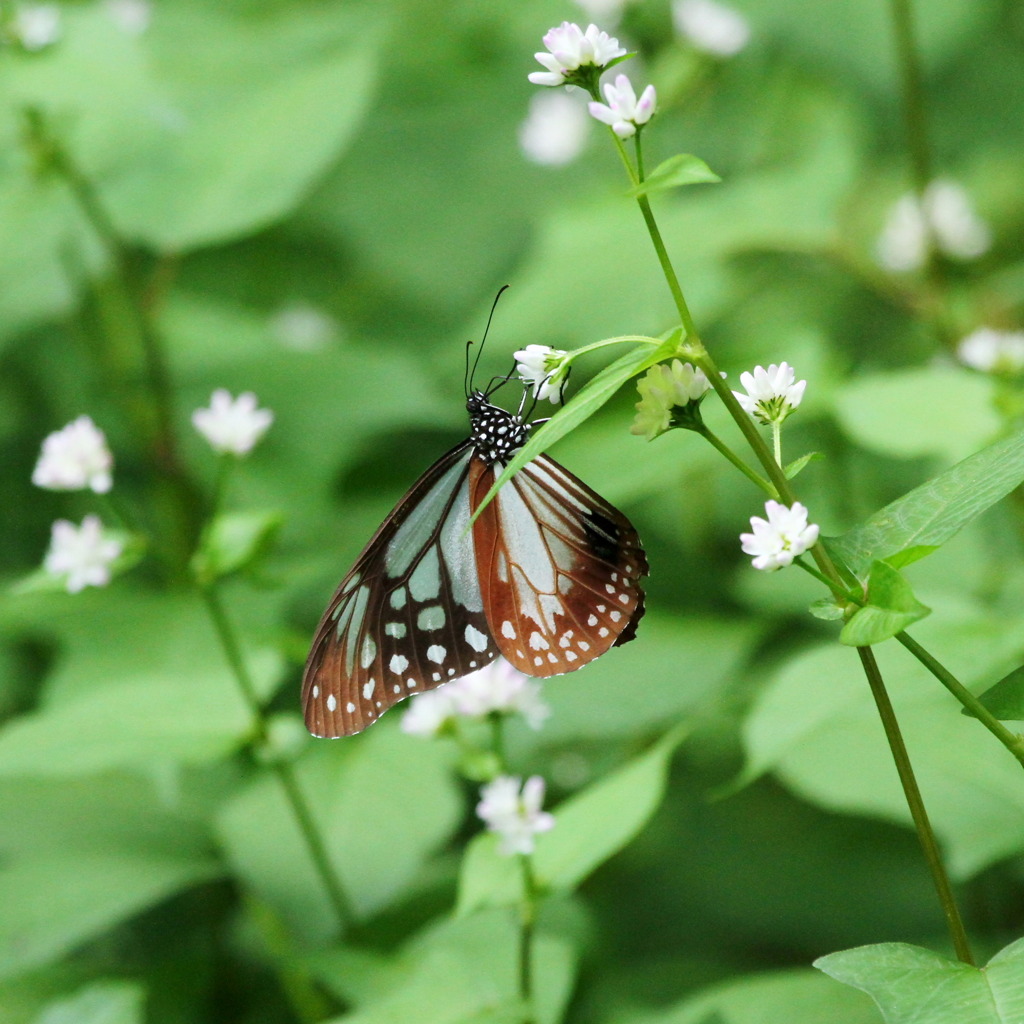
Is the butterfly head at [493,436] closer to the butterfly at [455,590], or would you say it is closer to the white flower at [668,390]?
the butterfly at [455,590]

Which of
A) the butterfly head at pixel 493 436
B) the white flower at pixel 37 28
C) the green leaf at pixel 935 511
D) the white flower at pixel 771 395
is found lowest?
the green leaf at pixel 935 511

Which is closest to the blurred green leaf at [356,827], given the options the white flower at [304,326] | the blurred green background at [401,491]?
the blurred green background at [401,491]

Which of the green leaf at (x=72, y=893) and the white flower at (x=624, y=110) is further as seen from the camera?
the green leaf at (x=72, y=893)

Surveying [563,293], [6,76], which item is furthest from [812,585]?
[6,76]

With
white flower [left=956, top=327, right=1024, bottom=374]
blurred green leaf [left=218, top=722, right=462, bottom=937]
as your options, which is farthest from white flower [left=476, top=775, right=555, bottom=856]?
white flower [left=956, top=327, right=1024, bottom=374]

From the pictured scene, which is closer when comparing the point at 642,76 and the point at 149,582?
the point at 149,582

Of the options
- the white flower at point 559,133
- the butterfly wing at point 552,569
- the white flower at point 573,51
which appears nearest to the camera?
the white flower at point 573,51

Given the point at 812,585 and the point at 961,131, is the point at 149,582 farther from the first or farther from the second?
the point at 961,131
